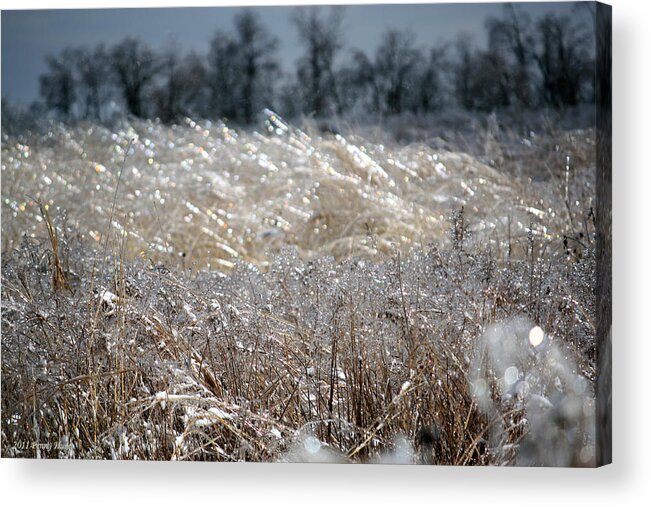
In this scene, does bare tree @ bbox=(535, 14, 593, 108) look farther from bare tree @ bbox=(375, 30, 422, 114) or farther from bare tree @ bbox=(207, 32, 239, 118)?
bare tree @ bbox=(207, 32, 239, 118)

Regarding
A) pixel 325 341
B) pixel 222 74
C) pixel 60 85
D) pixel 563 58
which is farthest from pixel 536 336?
pixel 60 85

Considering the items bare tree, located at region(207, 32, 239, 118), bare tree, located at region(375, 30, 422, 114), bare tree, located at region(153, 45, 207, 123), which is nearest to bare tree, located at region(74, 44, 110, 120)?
bare tree, located at region(153, 45, 207, 123)

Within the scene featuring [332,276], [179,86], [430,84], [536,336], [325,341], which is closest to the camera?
[536,336]

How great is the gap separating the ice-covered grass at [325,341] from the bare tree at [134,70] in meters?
0.35

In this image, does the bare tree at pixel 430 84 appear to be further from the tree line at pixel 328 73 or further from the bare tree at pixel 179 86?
Result: the bare tree at pixel 179 86

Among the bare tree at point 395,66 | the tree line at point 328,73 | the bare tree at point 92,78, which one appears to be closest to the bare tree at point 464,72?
the tree line at point 328,73

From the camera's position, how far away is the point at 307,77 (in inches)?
130

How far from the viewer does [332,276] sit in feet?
9.55

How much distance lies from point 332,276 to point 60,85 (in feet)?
3.33

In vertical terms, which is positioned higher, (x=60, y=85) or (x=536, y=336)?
(x=60, y=85)

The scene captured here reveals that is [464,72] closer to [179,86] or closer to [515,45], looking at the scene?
[515,45]

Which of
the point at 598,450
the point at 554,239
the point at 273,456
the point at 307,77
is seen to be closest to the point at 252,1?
the point at 307,77

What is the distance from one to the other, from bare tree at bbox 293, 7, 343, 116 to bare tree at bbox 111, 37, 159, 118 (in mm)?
459

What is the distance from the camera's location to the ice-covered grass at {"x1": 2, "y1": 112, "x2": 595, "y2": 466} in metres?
2.63
